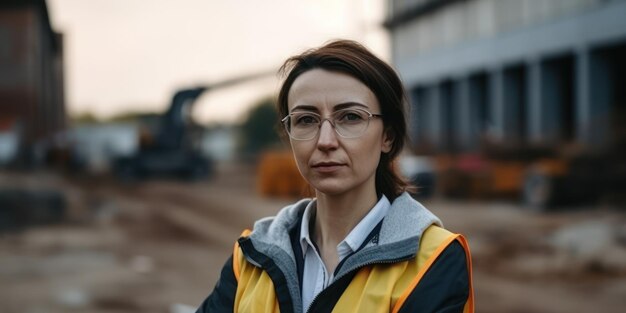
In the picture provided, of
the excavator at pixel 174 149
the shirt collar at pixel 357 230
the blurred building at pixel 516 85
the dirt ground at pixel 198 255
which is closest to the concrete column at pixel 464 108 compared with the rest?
the blurred building at pixel 516 85

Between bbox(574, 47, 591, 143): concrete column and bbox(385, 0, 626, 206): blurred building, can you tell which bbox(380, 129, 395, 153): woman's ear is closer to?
bbox(385, 0, 626, 206): blurred building

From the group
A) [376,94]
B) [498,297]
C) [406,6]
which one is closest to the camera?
[376,94]

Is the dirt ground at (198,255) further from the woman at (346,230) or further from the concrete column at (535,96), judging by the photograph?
the concrete column at (535,96)

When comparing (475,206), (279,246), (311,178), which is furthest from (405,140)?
(475,206)

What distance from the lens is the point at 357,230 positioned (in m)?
2.08

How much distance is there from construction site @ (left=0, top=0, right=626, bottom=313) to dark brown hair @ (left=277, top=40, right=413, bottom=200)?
0.15 m

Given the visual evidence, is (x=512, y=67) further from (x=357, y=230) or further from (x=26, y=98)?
(x=357, y=230)

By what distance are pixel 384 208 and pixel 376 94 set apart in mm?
316

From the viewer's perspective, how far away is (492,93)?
118 feet

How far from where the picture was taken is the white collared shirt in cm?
206

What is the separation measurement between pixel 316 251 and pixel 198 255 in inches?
401

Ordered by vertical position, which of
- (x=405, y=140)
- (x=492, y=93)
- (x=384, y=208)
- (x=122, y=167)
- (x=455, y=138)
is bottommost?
(x=384, y=208)

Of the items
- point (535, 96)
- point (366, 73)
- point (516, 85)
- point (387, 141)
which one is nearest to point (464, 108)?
point (516, 85)

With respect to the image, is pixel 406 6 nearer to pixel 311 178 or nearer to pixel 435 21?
pixel 435 21
